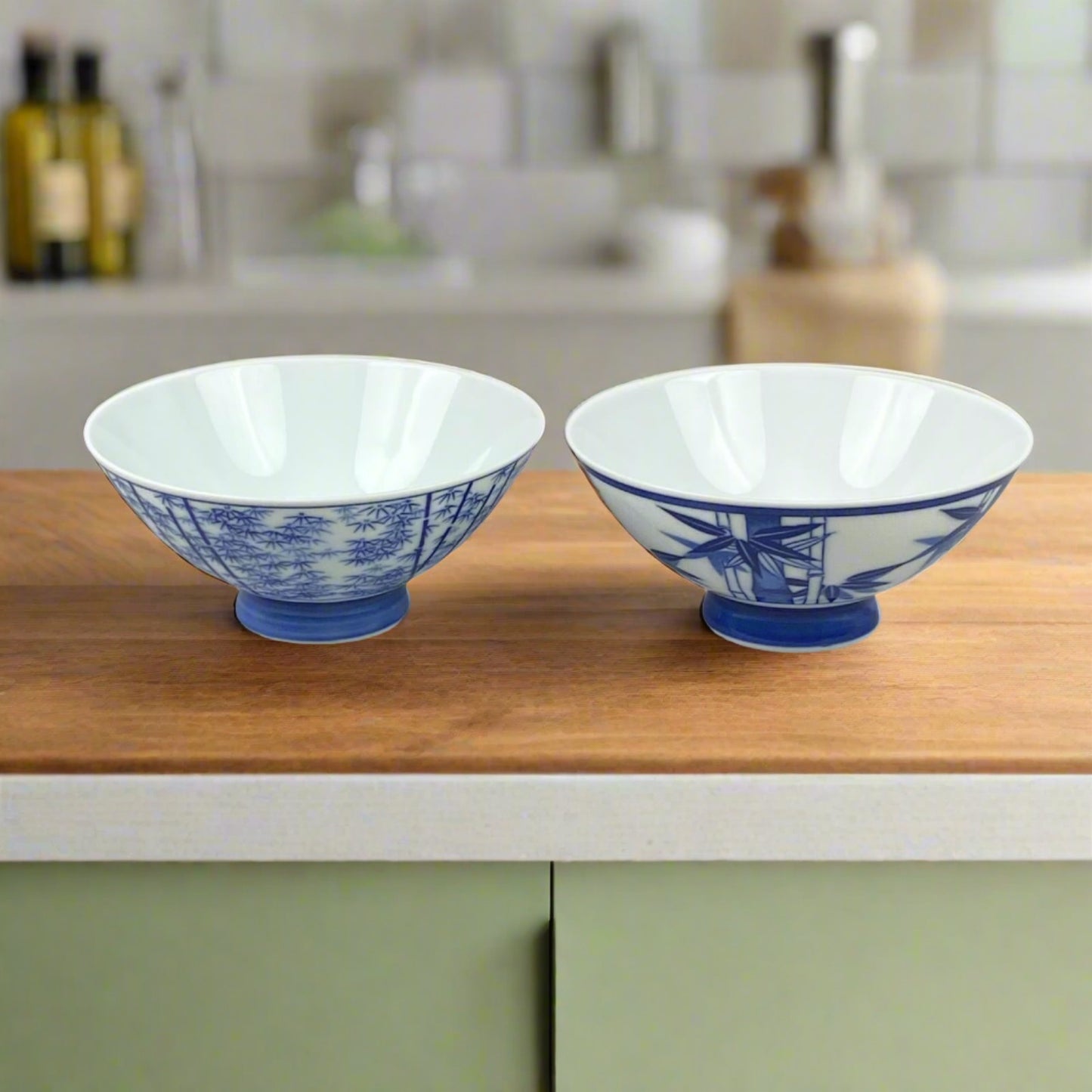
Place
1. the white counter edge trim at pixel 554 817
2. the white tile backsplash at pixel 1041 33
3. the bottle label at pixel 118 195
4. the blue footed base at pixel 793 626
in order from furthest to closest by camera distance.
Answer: the white tile backsplash at pixel 1041 33 → the bottle label at pixel 118 195 → the blue footed base at pixel 793 626 → the white counter edge trim at pixel 554 817

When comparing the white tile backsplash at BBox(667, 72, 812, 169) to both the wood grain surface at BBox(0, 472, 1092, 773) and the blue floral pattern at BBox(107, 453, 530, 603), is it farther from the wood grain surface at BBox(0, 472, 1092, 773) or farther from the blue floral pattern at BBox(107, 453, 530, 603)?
the blue floral pattern at BBox(107, 453, 530, 603)

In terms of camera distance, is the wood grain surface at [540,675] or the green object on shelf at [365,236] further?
the green object on shelf at [365,236]

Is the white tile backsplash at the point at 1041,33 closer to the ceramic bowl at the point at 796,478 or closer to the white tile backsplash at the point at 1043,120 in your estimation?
the white tile backsplash at the point at 1043,120

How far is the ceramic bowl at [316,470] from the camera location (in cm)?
71

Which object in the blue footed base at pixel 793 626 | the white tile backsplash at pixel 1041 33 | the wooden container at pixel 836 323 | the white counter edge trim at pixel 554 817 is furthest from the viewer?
the white tile backsplash at pixel 1041 33

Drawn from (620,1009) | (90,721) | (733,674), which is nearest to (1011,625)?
(733,674)

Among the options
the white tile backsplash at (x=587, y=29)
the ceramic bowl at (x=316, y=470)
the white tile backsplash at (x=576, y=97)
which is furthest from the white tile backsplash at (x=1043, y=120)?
the ceramic bowl at (x=316, y=470)

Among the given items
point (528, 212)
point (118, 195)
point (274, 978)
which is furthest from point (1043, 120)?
point (274, 978)

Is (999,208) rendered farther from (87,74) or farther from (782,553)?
(782,553)

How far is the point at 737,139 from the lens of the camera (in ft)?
9.04

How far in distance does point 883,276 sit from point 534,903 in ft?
6.85

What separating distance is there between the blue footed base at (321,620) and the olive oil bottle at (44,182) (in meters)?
1.92

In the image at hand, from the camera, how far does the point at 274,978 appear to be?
71cm

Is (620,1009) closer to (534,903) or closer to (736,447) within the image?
(534,903)
